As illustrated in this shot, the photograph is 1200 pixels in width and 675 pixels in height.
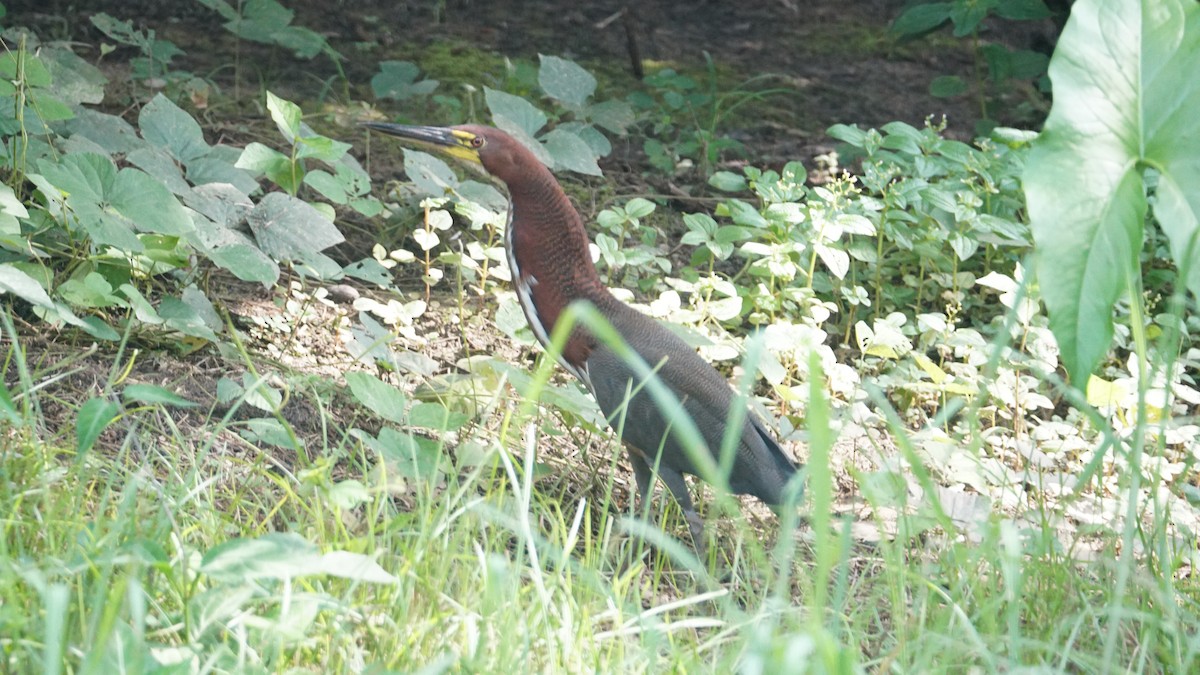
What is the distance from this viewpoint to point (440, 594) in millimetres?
1913

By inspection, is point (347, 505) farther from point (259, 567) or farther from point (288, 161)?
point (288, 161)

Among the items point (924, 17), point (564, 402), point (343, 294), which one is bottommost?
point (343, 294)

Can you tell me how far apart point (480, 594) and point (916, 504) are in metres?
1.35

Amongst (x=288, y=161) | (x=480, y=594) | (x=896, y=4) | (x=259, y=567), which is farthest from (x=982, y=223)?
(x=896, y=4)

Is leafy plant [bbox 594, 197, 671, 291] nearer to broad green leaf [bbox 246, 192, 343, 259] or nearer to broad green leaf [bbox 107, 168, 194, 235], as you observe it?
broad green leaf [bbox 246, 192, 343, 259]

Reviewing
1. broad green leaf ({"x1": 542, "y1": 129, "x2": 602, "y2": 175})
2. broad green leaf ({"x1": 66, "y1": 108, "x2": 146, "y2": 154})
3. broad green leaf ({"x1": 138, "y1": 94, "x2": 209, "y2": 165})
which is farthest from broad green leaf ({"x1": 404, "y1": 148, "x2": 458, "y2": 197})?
broad green leaf ({"x1": 66, "y1": 108, "x2": 146, "y2": 154})

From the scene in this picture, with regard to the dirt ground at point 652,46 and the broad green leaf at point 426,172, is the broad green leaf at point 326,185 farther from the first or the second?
the dirt ground at point 652,46

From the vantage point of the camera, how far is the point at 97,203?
2.78 m

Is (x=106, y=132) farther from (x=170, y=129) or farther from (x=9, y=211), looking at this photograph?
(x=9, y=211)

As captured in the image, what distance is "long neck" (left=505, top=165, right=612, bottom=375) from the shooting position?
2.91 m

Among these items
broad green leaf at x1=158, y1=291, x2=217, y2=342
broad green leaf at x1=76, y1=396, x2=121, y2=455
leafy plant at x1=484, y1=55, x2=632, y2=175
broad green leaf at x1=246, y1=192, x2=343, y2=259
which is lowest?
broad green leaf at x1=158, y1=291, x2=217, y2=342

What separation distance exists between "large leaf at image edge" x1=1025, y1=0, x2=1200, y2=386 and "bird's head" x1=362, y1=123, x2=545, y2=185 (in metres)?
1.15

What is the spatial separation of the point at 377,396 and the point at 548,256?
0.58 m

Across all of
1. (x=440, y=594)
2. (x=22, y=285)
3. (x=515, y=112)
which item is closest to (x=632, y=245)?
(x=515, y=112)
